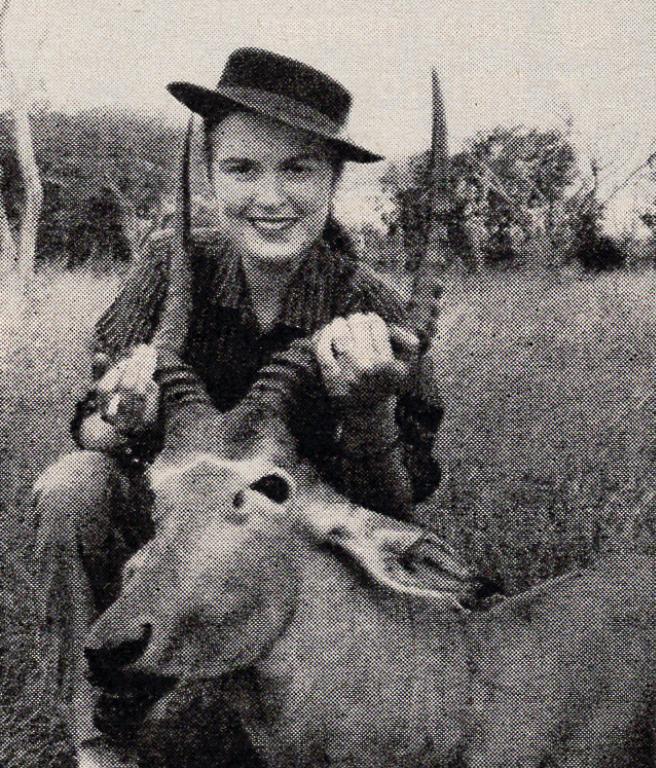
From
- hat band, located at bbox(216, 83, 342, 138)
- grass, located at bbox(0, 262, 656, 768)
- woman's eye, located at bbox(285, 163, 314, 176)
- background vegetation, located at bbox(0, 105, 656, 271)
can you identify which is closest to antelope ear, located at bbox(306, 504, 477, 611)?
woman's eye, located at bbox(285, 163, 314, 176)

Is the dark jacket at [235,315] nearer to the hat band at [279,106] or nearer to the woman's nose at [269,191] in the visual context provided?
the woman's nose at [269,191]

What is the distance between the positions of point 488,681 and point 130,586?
923mm

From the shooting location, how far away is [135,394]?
10.3 ft

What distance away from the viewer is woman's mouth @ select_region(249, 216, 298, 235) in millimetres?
3422

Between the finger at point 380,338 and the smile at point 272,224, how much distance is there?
1.50 ft

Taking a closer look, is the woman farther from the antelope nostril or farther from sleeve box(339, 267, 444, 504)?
the antelope nostril

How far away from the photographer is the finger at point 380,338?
3.04 m

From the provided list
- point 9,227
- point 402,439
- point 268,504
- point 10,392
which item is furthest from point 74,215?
point 268,504

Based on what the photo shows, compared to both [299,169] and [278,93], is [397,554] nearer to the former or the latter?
[299,169]

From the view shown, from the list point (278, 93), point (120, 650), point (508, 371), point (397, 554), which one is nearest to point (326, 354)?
point (397, 554)

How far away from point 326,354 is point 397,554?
546mm

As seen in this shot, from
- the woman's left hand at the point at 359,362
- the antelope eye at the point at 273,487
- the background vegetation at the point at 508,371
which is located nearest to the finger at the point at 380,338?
the woman's left hand at the point at 359,362

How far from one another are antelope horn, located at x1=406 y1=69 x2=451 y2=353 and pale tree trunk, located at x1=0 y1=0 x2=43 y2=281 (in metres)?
5.68

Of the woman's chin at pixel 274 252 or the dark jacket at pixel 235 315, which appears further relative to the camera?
the dark jacket at pixel 235 315
